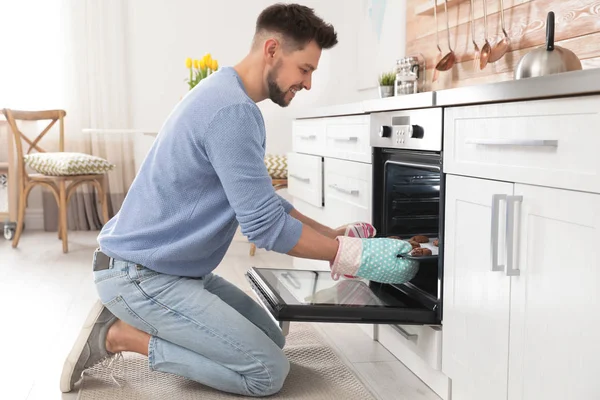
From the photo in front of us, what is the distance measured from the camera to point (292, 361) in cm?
221

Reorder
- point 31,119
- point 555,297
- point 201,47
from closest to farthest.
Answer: point 555,297, point 31,119, point 201,47

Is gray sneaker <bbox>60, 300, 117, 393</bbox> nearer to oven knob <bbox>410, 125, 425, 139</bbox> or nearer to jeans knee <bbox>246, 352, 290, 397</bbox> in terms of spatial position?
jeans knee <bbox>246, 352, 290, 397</bbox>

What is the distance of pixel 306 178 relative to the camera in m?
3.19

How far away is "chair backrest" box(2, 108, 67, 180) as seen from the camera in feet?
14.2

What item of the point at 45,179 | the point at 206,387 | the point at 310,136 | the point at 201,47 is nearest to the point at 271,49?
the point at 206,387

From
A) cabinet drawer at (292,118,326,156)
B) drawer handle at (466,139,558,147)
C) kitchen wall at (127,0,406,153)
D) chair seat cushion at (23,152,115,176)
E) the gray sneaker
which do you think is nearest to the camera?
drawer handle at (466,139,558,147)

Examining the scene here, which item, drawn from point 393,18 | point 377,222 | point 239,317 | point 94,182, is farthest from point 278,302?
point 94,182

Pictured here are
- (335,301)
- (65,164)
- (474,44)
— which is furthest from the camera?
(65,164)

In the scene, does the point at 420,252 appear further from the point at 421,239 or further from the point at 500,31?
the point at 500,31

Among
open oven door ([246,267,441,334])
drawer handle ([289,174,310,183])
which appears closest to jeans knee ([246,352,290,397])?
open oven door ([246,267,441,334])

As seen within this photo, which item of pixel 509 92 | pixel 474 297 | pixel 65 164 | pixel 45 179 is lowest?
pixel 474 297

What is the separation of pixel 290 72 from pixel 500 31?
1.14 metres

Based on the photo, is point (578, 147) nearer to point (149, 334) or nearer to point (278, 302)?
point (278, 302)

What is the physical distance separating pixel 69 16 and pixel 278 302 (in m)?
3.82
